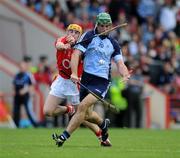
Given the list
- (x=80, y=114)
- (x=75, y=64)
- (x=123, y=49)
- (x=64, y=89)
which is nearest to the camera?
(x=80, y=114)

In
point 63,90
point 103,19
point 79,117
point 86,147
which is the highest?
point 103,19

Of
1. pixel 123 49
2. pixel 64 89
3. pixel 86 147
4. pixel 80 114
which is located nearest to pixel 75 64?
pixel 80 114

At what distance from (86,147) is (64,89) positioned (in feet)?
5.70

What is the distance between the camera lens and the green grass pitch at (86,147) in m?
14.8

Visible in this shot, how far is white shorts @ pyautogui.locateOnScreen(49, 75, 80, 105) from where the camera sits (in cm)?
1798

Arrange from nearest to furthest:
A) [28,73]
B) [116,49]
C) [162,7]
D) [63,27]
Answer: [116,49] < [28,73] < [63,27] < [162,7]

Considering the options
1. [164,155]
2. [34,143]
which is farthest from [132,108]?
[164,155]

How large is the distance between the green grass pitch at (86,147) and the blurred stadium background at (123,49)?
327 inches

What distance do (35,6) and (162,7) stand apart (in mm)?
5353

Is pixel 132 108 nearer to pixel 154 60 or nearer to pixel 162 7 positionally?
pixel 154 60

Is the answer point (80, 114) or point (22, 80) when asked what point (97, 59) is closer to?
point (80, 114)

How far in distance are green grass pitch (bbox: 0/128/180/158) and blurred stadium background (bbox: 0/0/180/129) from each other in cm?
831

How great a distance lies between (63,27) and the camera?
32.2 m

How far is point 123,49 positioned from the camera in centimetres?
3064
